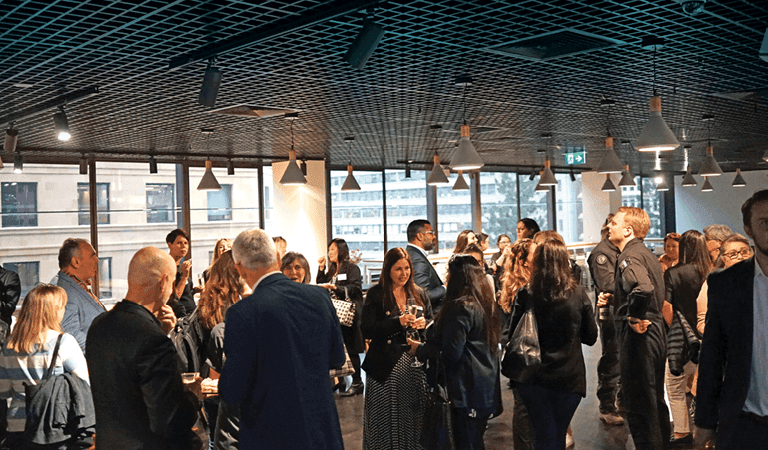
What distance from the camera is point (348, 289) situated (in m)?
6.61

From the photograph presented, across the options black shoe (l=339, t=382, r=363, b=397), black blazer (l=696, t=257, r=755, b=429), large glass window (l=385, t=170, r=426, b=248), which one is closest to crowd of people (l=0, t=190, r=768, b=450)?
black blazer (l=696, t=257, r=755, b=429)

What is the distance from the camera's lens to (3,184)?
30.5 feet

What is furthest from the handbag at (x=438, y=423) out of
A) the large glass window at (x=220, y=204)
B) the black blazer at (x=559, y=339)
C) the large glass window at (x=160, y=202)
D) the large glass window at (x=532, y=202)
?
the large glass window at (x=532, y=202)

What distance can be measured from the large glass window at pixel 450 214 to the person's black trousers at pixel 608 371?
28.9ft

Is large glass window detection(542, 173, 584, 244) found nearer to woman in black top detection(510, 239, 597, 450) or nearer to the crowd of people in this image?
the crowd of people

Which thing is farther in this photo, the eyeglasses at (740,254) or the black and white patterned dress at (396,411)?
the eyeglasses at (740,254)

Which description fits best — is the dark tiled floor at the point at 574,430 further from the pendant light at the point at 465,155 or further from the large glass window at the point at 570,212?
the large glass window at the point at 570,212

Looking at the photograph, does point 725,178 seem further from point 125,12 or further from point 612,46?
point 125,12

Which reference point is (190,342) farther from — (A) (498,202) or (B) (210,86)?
(A) (498,202)

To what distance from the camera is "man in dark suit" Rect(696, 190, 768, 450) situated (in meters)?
2.27

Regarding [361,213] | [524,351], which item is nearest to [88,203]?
[361,213]

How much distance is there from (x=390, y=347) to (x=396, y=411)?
0.39m

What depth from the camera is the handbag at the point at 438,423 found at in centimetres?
400

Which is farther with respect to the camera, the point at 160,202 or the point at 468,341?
the point at 160,202
